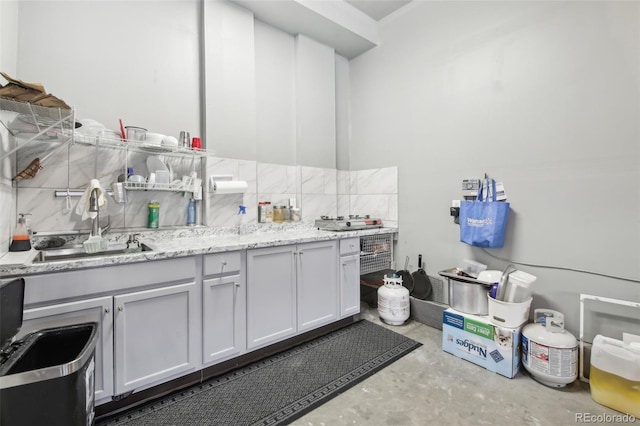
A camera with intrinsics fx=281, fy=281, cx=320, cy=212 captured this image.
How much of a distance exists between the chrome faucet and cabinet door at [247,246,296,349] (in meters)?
0.97

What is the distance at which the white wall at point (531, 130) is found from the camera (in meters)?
1.76

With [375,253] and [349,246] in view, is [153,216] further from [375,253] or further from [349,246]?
[375,253]

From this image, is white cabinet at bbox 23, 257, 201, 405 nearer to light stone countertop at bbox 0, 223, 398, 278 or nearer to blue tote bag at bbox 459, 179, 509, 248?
light stone countertop at bbox 0, 223, 398, 278

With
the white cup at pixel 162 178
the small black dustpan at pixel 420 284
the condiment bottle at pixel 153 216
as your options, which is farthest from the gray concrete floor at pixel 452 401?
the white cup at pixel 162 178

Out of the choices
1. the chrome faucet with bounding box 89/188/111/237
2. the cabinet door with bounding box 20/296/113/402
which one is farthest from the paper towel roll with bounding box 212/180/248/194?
the cabinet door with bounding box 20/296/113/402

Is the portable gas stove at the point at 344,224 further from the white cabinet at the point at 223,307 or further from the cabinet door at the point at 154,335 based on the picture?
the cabinet door at the point at 154,335

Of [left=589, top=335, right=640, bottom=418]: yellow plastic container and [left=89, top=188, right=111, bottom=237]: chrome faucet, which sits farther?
[left=89, top=188, right=111, bottom=237]: chrome faucet

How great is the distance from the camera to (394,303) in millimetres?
2533

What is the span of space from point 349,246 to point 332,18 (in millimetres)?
2272

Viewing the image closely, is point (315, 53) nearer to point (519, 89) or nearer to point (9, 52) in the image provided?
point (519, 89)

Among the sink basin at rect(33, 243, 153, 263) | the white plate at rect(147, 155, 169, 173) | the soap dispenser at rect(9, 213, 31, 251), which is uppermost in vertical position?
the white plate at rect(147, 155, 169, 173)

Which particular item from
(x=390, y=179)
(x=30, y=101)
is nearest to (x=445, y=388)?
(x=390, y=179)

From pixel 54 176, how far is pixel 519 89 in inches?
132

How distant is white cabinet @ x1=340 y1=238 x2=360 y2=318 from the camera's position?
249 centimetres
